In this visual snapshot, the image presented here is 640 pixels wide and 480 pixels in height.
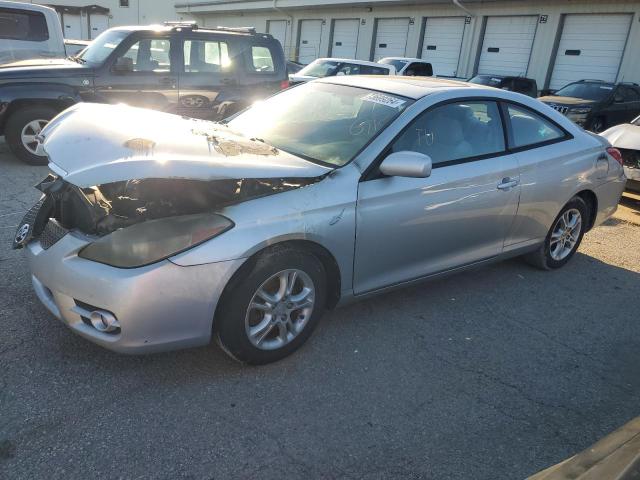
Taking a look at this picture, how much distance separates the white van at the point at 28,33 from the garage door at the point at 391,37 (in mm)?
16717

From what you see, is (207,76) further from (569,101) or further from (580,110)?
(569,101)

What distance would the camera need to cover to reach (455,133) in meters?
3.84

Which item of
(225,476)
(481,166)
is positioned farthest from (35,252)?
(481,166)

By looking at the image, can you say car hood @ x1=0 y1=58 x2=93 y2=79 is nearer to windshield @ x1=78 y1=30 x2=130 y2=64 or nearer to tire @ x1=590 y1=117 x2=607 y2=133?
windshield @ x1=78 y1=30 x2=130 y2=64

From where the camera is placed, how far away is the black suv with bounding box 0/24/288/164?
6961 millimetres

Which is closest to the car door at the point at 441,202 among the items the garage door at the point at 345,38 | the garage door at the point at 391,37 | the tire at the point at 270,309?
the tire at the point at 270,309

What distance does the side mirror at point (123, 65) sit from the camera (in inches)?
285

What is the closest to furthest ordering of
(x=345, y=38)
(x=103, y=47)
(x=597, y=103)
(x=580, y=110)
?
(x=103, y=47)
(x=580, y=110)
(x=597, y=103)
(x=345, y=38)

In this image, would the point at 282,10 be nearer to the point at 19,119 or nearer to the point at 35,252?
the point at 19,119

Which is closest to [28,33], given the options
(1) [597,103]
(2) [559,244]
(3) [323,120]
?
(3) [323,120]

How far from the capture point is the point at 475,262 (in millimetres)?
4078

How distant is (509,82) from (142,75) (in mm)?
11520

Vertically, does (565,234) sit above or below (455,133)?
below

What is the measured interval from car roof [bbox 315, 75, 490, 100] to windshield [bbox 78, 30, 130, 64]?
4402 mm
